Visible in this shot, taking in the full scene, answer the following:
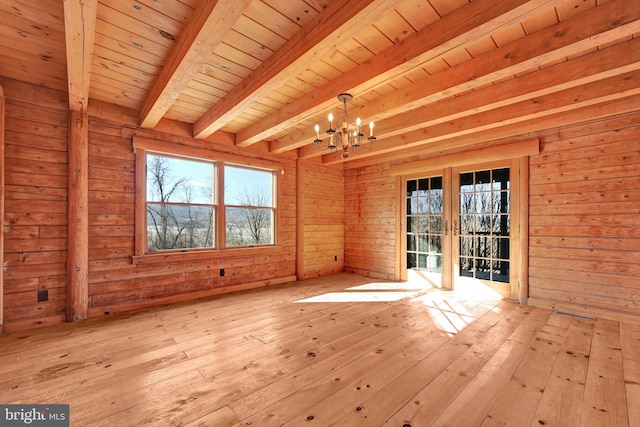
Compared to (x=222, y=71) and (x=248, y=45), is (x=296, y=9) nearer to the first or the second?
(x=248, y=45)

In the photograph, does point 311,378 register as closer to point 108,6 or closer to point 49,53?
point 108,6

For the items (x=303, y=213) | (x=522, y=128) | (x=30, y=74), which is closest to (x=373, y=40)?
(x=522, y=128)

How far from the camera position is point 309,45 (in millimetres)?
1906

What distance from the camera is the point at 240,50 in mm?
2244

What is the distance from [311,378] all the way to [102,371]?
155cm

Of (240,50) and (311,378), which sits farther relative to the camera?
(240,50)

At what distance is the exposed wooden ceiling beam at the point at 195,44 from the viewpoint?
1594mm

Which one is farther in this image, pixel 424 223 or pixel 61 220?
pixel 424 223

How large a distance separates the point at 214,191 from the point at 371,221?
10.1 feet

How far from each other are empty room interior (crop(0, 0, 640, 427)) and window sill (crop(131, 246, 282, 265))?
43 mm

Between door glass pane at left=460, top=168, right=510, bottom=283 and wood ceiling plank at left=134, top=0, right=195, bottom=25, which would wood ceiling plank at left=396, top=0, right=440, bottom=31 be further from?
door glass pane at left=460, top=168, right=510, bottom=283

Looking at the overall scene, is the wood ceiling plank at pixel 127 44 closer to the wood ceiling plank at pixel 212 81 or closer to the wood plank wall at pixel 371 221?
the wood ceiling plank at pixel 212 81

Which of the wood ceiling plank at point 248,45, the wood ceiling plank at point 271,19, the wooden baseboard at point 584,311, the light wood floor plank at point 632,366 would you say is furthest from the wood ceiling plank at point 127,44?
the wooden baseboard at point 584,311

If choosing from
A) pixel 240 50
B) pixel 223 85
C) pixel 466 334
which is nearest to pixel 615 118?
pixel 466 334
